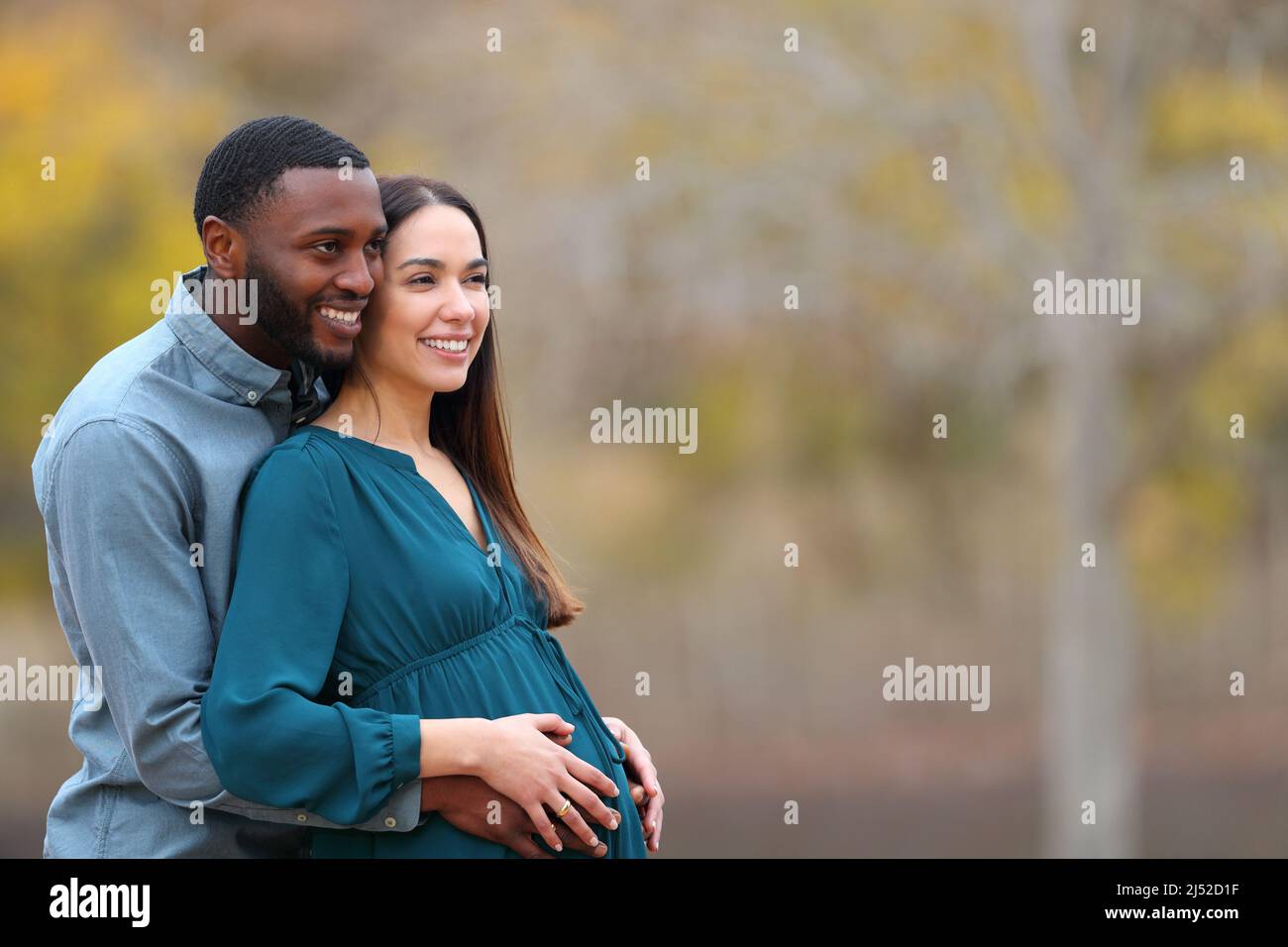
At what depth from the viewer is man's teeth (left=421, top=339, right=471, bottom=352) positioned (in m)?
2.71

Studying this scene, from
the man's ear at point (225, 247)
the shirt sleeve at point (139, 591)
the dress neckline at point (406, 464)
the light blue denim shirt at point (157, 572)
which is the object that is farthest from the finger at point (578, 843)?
the man's ear at point (225, 247)

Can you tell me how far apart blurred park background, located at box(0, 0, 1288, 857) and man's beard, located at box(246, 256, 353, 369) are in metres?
7.37

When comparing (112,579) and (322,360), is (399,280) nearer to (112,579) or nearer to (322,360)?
(322,360)

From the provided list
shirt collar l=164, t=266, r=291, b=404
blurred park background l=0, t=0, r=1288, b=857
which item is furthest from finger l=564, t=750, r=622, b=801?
blurred park background l=0, t=0, r=1288, b=857

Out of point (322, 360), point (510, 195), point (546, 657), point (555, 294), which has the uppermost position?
point (510, 195)

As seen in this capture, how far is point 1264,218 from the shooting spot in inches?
378

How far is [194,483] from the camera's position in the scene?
2434 mm

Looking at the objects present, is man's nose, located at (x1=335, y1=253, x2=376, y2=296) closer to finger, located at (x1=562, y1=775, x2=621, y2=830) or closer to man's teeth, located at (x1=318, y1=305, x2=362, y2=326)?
man's teeth, located at (x1=318, y1=305, x2=362, y2=326)

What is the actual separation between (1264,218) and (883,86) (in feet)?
8.27

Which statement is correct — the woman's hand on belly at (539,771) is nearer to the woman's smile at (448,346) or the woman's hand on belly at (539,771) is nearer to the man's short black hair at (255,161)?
the woman's smile at (448,346)

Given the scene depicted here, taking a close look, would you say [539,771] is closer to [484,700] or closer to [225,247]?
[484,700]

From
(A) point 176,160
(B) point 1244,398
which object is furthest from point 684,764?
(A) point 176,160

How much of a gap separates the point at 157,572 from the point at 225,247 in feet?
1.80

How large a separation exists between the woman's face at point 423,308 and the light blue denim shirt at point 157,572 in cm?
20
